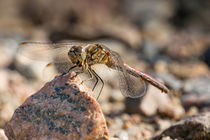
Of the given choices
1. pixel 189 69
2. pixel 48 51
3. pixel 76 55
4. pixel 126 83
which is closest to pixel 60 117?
pixel 76 55

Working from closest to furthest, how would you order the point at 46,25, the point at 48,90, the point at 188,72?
the point at 48,90
the point at 188,72
the point at 46,25

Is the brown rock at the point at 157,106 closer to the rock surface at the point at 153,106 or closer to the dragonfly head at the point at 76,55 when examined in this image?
the rock surface at the point at 153,106

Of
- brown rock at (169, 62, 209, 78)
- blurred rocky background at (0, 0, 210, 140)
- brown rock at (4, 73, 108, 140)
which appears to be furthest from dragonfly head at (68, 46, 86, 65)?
brown rock at (169, 62, 209, 78)

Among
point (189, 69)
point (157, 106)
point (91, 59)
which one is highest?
point (91, 59)

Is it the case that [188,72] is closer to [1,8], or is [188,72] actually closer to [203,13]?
[203,13]

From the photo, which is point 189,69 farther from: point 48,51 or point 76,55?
point 76,55

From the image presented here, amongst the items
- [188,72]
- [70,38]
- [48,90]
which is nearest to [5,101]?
[48,90]

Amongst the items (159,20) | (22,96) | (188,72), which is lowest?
(22,96)

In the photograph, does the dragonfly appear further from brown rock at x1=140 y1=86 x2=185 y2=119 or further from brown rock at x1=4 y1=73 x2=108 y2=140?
brown rock at x1=140 y1=86 x2=185 y2=119
